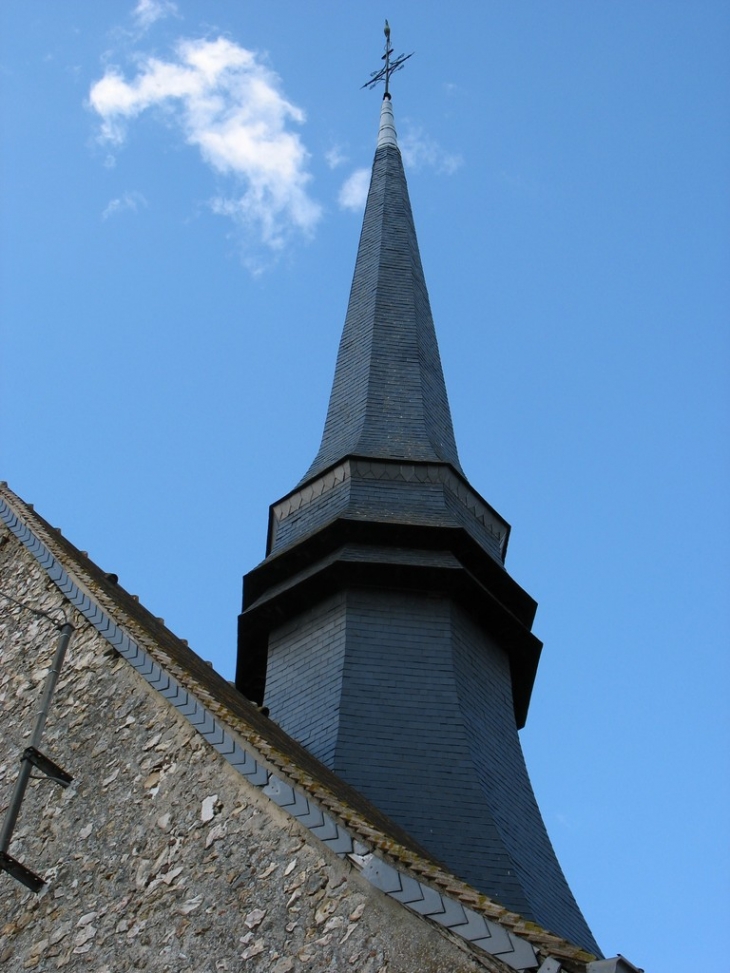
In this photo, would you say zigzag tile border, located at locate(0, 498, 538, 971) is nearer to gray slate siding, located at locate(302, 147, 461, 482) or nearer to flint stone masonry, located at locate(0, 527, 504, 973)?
flint stone masonry, located at locate(0, 527, 504, 973)

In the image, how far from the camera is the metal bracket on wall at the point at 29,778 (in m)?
5.64

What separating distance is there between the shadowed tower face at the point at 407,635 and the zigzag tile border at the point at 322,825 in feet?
13.3

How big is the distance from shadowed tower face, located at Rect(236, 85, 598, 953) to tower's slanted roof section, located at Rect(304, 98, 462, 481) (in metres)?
0.03

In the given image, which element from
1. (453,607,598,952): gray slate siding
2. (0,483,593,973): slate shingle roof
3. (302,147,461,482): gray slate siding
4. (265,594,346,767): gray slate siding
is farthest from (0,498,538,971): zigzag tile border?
(302,147,461,482): gray slate siding

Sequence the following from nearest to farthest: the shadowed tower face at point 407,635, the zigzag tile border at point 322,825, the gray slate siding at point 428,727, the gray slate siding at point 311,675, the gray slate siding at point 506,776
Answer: the zigzag tile border at point 322,825 → the gray slate siding at point 428,727 → the gray slate siding at point 506,776 → the shadowed tower face at point 407,635 → the gray slate siding at point 311,675

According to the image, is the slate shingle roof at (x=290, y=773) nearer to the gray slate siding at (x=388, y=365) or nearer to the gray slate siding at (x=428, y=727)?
the gray slate siding at (x=428, y=727)

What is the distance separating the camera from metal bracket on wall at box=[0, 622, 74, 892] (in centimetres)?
564

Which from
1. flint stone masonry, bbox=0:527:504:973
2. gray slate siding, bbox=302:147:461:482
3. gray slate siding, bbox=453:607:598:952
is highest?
gray slate siding, bbox=302:147:461:482

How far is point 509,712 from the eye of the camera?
12609 millimetres

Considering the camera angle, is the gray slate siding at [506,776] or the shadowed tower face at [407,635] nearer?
the gray slate siding at [506,776]

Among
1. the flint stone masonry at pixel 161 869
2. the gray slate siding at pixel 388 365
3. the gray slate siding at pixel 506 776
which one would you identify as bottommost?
the flint stone masonry at pixel 161 869

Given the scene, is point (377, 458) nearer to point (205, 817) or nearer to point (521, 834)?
point (521, 834)

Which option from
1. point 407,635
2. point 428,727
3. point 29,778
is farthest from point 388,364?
point 29,778

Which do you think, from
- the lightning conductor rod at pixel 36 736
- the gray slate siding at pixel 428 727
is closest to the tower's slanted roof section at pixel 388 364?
the gray slate siding at pixel 428 727
